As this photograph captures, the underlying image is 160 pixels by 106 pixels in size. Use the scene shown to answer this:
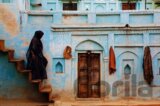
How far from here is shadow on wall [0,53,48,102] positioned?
15.7 metres

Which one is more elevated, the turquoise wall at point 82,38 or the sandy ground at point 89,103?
the turquoise wall at point 82,38

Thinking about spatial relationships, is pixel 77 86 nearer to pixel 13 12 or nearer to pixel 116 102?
pixel 116 102

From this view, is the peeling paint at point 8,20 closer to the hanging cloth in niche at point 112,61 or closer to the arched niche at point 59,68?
the arched niche at point 59,68

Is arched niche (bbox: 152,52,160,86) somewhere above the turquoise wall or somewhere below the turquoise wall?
below

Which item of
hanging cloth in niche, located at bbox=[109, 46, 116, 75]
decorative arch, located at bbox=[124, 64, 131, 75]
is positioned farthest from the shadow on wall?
decorative arch, located at bbox=[124, 64, 131, 75]

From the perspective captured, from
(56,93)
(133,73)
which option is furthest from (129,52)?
(56,93)

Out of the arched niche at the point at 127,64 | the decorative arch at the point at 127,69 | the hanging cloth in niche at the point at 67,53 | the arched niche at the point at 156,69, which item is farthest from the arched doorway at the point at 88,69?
the arched niche at the point at 156,69

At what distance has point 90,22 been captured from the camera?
15.7 meters

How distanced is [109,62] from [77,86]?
1.46 m

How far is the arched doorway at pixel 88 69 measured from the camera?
15.9 m

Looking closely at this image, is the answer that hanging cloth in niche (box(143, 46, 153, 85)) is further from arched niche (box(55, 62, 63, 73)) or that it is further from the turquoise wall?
arched niche (box(55, 62, 63, 73))

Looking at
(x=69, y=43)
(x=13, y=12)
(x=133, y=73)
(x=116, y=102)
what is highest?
(x=13, y=12)

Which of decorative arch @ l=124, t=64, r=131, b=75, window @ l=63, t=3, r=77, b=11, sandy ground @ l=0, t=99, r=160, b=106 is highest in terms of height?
window @ l=63, t=3, r=77, b=11

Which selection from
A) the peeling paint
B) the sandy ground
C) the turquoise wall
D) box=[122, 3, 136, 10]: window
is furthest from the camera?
box=[122, 3, 136, 10]: window
